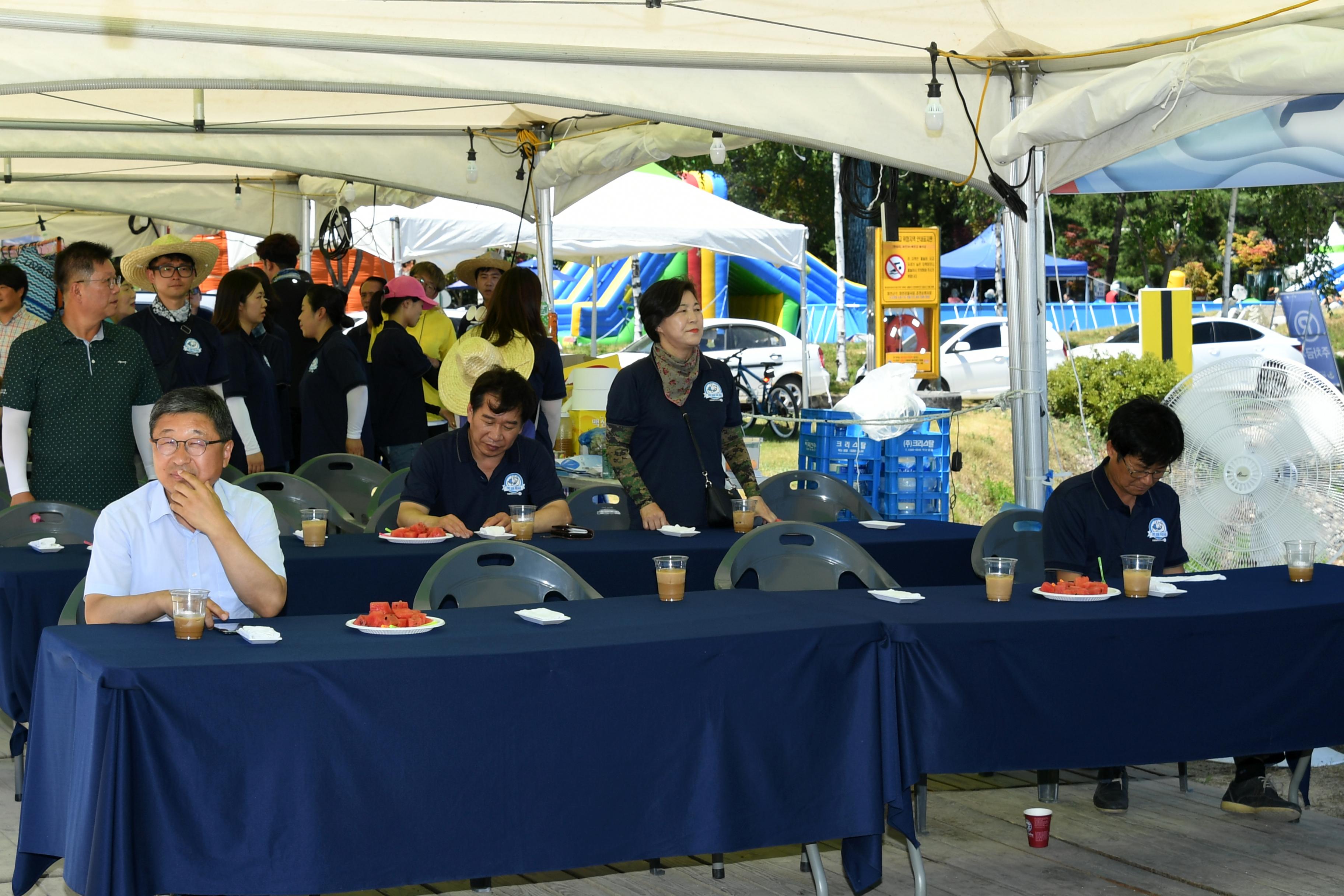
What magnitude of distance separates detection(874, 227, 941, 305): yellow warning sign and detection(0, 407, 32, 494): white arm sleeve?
527 centimetres

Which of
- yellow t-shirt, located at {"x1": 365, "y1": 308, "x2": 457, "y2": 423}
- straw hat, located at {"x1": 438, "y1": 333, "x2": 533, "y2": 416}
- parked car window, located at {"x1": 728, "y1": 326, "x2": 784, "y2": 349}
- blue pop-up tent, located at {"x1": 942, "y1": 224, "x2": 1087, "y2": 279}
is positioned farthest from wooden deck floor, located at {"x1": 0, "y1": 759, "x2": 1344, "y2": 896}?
blue pop-up tent, located at {"x1": 942, "y1": 224, "x2": 1087, "y2": 279}

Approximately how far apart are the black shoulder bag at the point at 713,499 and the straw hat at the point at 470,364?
1.48 meters

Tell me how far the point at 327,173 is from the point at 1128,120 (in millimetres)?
5404

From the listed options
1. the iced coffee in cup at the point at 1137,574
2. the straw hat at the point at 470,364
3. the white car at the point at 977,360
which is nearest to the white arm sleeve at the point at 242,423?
the straw hat at the point at 470,364

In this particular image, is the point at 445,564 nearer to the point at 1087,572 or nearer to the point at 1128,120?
the point at 1087,572

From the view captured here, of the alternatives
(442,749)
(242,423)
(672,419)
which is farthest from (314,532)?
(242,423)

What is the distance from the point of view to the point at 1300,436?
17.2 feet

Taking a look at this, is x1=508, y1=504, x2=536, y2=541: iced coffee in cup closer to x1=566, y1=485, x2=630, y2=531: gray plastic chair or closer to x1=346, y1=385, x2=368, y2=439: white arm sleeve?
x1=566, y1=485, x2=630, y2=531: gray plastic chair

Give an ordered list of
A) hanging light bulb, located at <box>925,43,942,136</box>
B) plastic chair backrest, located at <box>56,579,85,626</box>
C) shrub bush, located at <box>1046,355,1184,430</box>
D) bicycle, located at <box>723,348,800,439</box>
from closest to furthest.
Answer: plastic chair backrest, located at <box>56,579,85,626</box> → hanging light bulb, located at <box>925,43,942,136</box> → shrub bush, located at <box>1046,355,1184,430</box> → bicycle, located at <box>723,348,800,439</box>

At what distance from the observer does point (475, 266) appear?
8.56 m

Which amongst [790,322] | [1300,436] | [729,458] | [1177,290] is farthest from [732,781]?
[790,322]

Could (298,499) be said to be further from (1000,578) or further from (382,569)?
(1000,578)

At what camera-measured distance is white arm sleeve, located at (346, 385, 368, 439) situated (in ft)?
23.5

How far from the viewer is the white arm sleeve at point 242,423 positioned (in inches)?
260
